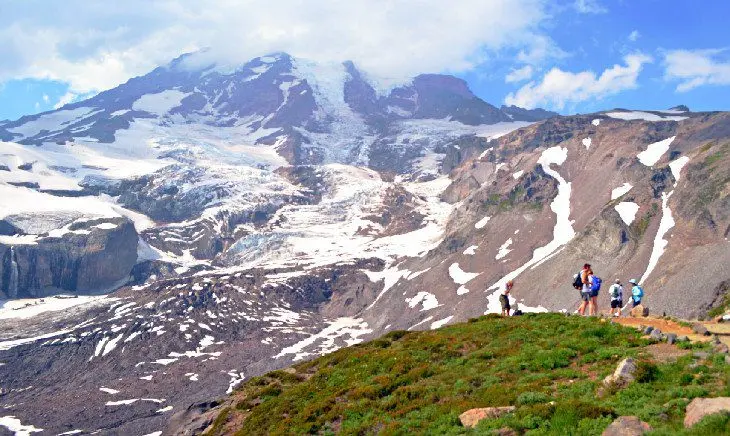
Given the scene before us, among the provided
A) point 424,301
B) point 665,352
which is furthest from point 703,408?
point 424,301

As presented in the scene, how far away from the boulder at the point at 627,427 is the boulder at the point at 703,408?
3.65 feet

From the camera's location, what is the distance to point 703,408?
17969 mm

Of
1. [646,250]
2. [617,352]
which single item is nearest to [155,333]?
[646,250]

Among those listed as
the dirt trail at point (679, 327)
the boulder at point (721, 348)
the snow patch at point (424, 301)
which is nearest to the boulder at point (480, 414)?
the boulder at point (721, 348)

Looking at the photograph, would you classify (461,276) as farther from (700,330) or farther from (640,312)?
(700,330)

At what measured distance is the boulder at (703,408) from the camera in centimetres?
1761

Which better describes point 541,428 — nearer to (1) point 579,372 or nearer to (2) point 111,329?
(1) point 579,372

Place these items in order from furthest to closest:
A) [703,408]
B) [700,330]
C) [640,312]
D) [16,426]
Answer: [16,426]
[640,312]
[700,330]
[703,408]

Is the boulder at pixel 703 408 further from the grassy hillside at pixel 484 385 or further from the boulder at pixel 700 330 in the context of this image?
the boulder at pixel 700 330

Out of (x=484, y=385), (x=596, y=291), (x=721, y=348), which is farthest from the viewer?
(x=596, y=291)

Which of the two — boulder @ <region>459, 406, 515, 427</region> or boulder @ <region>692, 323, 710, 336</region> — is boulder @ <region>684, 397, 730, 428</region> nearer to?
boulder @ <region>459, 406, 515, 427</region>

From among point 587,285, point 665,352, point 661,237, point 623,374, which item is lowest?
point 661,237

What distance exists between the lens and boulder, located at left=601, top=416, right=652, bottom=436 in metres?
17.9

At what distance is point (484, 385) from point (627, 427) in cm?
978
